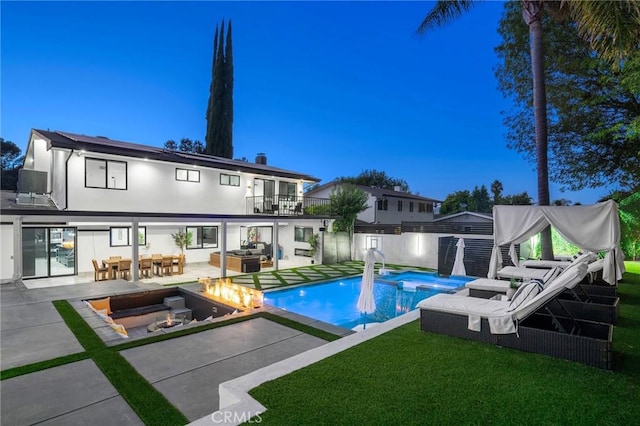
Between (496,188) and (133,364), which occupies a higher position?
(496,188)

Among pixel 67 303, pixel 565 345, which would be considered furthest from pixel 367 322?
pixel 67 303

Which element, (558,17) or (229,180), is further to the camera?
(229,180)

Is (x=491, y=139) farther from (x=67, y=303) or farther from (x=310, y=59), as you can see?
(x=67, y=303)

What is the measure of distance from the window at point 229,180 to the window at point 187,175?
125 cm

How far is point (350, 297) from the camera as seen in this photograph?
11852mm

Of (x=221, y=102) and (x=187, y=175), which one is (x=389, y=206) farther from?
(x=221, y=102)

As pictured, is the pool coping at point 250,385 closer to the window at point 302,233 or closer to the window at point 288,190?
the window at point 288,190

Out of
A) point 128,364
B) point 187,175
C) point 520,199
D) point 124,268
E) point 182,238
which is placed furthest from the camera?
point 520,199

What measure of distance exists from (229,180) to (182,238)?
3.79 metres

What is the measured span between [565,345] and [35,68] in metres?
47.5

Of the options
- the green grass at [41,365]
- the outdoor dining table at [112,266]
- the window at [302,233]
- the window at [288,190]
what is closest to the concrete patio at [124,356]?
the green grass at [41,365]

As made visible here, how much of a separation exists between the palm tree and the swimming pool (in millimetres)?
4425

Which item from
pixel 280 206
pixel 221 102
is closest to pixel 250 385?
pixel 280 206

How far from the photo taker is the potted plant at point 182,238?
52.7 feet
